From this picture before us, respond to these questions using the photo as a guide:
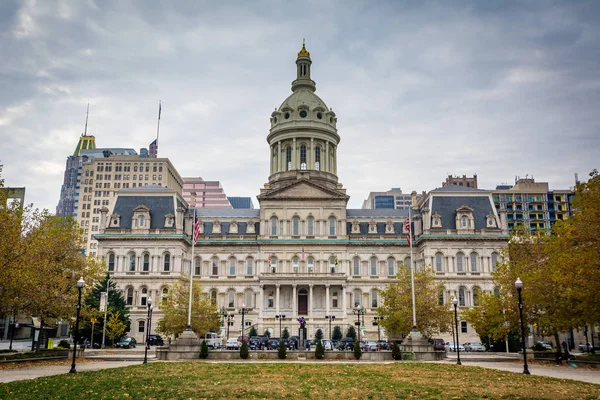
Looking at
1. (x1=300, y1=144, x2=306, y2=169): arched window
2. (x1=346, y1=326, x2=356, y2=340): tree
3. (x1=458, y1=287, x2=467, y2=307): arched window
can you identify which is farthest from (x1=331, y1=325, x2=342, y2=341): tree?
(x1=300, y1=144, x2=306, y2=169): arched window

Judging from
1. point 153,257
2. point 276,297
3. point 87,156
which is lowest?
point 276,297

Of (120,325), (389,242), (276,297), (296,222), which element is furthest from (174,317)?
(389,242)

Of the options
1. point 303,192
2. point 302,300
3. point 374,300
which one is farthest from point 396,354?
point 303,192

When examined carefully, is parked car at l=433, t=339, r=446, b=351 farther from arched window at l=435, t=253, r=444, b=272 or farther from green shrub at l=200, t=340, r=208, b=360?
green shrub at l=200, t=340, r=208, b=360

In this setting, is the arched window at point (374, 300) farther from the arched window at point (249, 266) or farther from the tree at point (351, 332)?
the arched window at point (249, 266)

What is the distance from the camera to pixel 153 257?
258 ft

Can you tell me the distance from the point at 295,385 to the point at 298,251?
55722 mm

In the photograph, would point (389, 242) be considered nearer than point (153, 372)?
No

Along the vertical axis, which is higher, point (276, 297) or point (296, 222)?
point (296, 222)

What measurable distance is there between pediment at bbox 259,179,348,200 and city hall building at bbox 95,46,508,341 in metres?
0.15

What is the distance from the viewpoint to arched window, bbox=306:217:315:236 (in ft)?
265

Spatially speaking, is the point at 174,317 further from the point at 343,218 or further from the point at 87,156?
the point at 87,156

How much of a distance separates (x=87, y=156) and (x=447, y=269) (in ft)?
419

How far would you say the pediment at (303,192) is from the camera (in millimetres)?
80688
